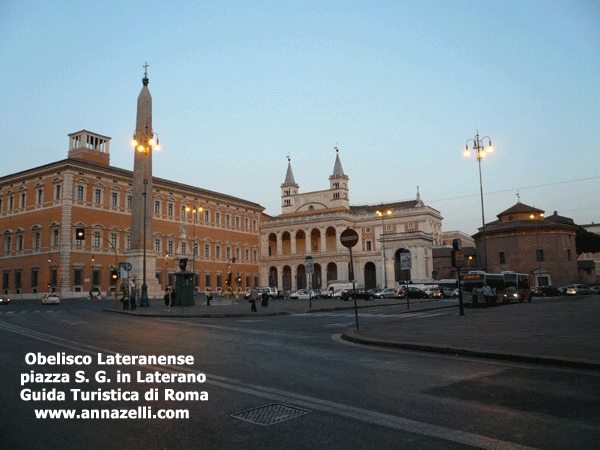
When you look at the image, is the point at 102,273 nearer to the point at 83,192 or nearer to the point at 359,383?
the point at 83,192

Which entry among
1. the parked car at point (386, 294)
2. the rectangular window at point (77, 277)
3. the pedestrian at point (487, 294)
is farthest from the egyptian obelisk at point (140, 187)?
the parked car at point (386, 294)

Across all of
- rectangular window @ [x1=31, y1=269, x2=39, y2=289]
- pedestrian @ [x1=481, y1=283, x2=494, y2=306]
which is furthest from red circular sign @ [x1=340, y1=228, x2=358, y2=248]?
rectangular window @ [x1=31, y1=269, x2=39, y2=289]

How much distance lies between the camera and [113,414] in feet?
18.0

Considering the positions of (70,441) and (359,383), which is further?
(359,383)

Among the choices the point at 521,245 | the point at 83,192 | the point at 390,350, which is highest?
the point at 83,192

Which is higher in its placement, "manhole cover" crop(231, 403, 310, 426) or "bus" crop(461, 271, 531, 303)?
"bus" crop(461, 271, 531, 303)

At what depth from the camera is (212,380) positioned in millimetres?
7340

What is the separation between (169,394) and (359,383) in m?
2.66

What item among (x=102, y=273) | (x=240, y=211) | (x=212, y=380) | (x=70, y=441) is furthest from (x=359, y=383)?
(x=240, y=211)

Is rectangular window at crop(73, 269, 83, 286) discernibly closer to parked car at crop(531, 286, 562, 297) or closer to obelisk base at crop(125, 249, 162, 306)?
obelisk base at crop(125, 249, 162, 306)

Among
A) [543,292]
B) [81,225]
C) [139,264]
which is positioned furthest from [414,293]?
[81,225]

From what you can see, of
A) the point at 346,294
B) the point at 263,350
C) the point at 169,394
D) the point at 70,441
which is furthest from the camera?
the point at 346,294

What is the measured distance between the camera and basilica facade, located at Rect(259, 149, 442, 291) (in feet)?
277

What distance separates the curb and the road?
12.7 inches
